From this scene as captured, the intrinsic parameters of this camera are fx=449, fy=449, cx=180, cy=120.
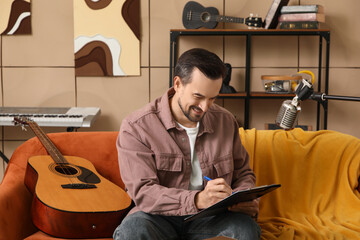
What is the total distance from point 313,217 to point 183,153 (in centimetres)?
85

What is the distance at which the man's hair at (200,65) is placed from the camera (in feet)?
6.42

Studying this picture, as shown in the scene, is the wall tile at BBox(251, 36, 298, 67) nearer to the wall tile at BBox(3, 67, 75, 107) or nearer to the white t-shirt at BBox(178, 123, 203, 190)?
the wall tile at BBox(3, 67, 75, 107)

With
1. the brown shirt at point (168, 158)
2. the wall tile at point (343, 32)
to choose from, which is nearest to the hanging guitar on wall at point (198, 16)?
the wall tile at point (343, 32)

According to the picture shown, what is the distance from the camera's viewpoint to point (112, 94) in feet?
13.5

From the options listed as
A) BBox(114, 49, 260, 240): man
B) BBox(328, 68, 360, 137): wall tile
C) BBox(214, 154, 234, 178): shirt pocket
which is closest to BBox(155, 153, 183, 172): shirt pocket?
BBox(114, 49, 260, 240): man

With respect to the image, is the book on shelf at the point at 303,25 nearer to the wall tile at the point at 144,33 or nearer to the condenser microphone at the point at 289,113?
the wall tile at the point at 144,33

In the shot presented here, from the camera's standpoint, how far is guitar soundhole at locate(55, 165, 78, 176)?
7.44 ft

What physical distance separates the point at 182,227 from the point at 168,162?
29 cm

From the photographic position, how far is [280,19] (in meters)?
3.79

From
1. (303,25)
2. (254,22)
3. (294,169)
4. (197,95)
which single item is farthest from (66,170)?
(303,25)

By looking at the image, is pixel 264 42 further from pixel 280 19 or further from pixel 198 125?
pixel 198 125

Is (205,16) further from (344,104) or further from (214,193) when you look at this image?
(214,193)

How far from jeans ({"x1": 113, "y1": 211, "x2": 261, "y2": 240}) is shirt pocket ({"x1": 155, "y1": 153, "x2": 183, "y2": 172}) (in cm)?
21

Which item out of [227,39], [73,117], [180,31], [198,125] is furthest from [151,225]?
[227,39]
